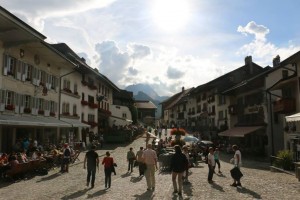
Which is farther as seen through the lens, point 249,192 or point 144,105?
point 144,105

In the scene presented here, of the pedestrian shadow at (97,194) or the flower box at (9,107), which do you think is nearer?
the pedestrian shadow at (97,194)

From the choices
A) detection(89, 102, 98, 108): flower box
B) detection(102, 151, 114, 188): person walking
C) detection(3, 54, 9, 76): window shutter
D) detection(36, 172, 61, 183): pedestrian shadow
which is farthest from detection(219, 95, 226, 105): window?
detection(102, 151, 114, 188): person walking

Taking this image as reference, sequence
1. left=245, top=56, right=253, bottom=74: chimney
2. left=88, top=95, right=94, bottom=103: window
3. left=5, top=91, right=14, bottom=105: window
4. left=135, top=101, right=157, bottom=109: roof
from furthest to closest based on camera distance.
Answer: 1. left=135, top=101, right=157, bottom=109: roof
2. left=245, top=56, right=253, bottom=74: chimney
3. left=88, top=95, right=94, bottom=103: window
4. left=5, top=91, right=14, bottom=105: window

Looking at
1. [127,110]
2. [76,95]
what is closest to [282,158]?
[76,95]

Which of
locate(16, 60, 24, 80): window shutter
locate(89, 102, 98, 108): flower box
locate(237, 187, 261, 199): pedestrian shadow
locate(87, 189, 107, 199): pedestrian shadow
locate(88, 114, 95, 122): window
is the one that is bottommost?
locate(237, 187, 261, 199): pedestrian shadow

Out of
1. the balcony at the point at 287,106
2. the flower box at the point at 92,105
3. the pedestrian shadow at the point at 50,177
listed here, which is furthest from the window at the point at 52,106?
the balcony at the point at 287,106

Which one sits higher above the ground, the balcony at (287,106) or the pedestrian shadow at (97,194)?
the balcony at (287,106)

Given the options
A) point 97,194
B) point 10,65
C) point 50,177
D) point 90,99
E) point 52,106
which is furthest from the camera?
point 90,99

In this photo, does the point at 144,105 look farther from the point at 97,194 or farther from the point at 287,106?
the point at 97,194

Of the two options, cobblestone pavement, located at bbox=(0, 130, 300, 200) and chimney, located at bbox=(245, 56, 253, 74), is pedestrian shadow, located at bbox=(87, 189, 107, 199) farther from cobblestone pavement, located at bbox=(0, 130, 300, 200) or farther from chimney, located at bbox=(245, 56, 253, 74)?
chimney, located at bbox=(245, 56, 253, 74)

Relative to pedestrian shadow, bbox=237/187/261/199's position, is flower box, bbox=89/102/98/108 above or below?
above

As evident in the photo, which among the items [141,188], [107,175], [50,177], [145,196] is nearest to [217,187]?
[141,188]

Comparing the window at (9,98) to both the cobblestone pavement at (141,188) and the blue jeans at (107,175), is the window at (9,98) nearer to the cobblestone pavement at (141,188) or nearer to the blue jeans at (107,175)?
the cobblestone pavement at (141,188)

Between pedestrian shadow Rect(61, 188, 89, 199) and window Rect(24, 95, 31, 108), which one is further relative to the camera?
window Rect(24, 95, 31, 108)
